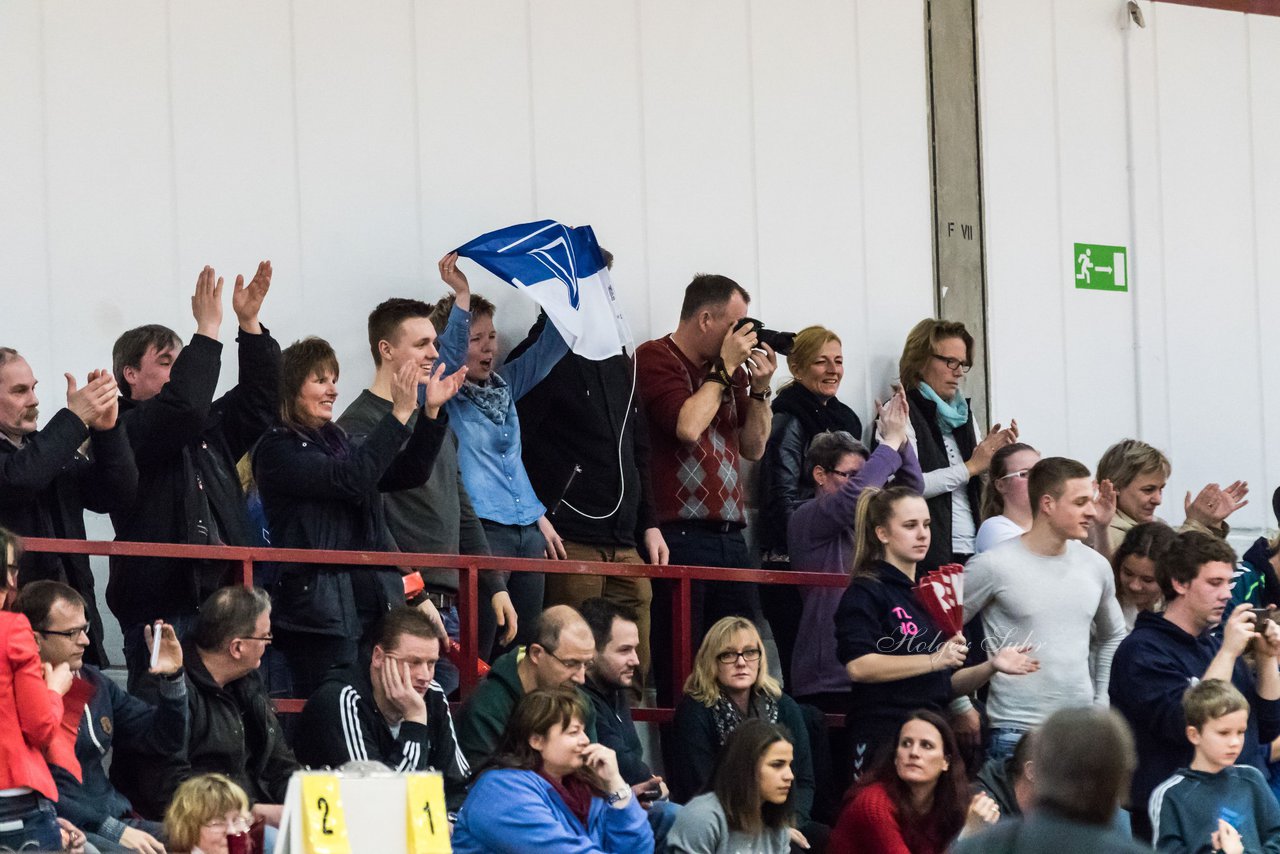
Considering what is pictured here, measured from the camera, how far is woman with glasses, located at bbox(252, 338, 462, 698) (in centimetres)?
755

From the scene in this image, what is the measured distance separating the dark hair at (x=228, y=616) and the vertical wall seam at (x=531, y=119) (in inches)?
128

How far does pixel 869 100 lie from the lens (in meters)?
11.0

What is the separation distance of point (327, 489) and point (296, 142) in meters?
2.21

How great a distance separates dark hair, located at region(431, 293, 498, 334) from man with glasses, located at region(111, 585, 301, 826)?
6.53 ft

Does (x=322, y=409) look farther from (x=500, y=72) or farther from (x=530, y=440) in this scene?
(x=500, y=72)

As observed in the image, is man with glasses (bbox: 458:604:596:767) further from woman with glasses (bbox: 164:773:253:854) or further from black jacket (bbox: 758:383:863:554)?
black jacket (bbox: 758:383:863:554)

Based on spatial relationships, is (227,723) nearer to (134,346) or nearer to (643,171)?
(134,346)

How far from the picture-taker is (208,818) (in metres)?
6.49

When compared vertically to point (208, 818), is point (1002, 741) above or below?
below

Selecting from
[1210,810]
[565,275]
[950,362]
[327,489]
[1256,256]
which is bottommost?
[1210,810]

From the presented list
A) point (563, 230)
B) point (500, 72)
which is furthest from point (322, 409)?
point (500, 72)

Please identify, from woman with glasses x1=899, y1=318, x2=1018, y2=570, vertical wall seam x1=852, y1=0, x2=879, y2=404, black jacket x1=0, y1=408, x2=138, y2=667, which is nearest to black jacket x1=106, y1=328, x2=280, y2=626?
black jacket x1=0, y1=408, x2=138, y2=667

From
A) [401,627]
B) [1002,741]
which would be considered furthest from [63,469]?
[1002,741]

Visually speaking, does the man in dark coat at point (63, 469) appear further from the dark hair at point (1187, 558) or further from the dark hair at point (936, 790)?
the dark hair at point (1187, 558)
